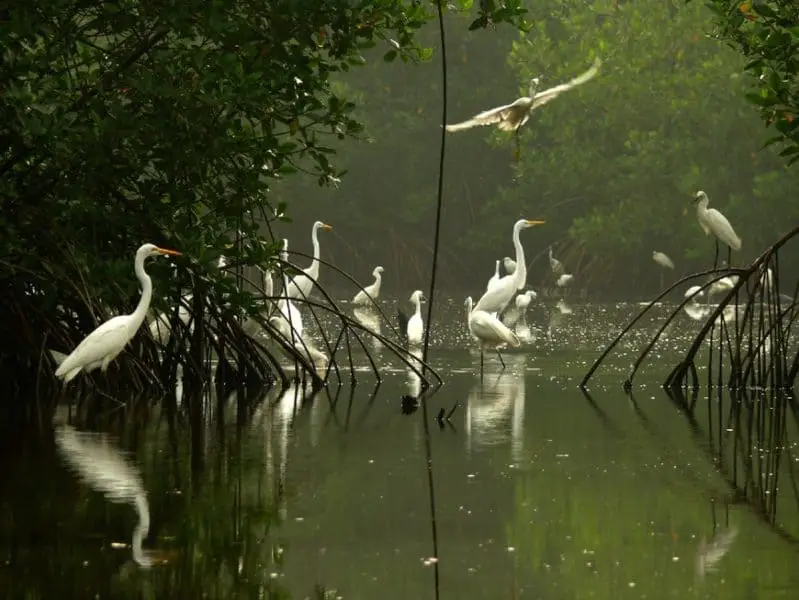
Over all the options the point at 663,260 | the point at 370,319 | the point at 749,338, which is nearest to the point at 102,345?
the point at 749,338

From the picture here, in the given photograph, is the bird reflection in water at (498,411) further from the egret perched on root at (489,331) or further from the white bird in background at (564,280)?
the white bird in background at (564,280)

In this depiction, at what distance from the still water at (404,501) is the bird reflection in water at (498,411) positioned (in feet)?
0.14

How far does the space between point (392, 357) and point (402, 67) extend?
27.6 meters

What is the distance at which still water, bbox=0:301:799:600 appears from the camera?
256 inches

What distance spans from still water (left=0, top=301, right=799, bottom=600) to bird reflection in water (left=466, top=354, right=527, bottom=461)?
0.04m

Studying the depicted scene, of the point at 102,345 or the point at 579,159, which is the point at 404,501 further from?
the point at 579,159

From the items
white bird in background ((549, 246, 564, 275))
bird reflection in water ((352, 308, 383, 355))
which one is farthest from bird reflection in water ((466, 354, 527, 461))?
white bird in background ((549, 246, 564, 275))

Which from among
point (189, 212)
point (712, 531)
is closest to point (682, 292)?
point (189, 212)

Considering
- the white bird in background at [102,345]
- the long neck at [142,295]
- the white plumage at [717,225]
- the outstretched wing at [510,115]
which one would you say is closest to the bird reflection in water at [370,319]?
the white plumage at [717,225]

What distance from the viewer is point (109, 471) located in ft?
30.1

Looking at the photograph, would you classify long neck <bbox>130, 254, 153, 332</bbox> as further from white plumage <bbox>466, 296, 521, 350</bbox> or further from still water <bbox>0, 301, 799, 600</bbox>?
white plumage <bbox>466, 296, 521, 350</bbox>

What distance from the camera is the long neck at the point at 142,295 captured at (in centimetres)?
1185

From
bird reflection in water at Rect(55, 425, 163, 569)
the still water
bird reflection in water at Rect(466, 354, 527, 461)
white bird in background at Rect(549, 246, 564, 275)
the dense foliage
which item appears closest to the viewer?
the still water

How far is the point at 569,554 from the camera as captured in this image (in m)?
6.98
